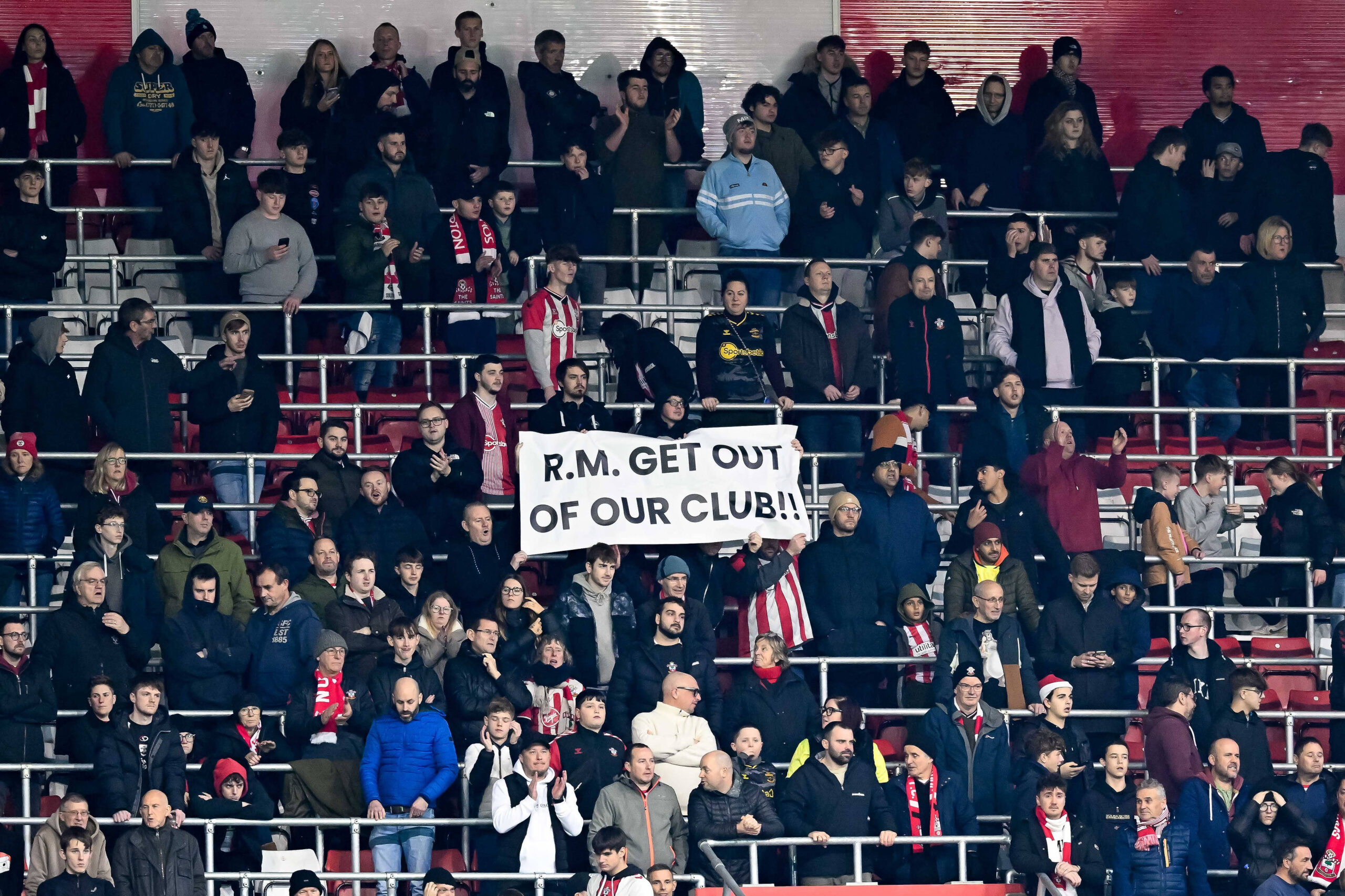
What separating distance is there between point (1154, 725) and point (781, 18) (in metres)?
8.48

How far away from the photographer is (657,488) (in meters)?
15.8

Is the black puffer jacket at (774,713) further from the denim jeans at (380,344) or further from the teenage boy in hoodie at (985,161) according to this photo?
the teenage boy in hoodie at (985,161)

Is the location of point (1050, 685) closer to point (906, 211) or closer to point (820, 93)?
point (906, 211)

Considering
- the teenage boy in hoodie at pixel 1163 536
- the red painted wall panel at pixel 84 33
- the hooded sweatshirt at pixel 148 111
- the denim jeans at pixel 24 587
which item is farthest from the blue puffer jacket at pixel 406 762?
the red painted wall panel at pixel 84 33

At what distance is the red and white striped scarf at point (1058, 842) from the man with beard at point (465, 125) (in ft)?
24.0

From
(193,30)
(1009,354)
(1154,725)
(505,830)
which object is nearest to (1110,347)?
(1009,354)

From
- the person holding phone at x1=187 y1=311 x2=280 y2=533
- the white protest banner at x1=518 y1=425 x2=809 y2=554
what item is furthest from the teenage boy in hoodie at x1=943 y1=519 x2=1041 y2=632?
the person holding phone at x1=187 y1=311 x2=280 y2=533

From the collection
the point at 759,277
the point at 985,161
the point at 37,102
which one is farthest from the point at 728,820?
the point at 37,102

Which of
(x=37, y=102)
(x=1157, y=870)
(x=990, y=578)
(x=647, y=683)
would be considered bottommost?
(x=1157, y=870)

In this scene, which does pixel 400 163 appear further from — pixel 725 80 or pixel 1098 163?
pixel 1098 163

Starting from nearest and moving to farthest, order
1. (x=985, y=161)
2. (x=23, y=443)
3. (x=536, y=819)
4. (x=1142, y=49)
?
(x=536, y=819) < (x=23, y=443) < (x=985, y=161) < (x=1142, y=49)

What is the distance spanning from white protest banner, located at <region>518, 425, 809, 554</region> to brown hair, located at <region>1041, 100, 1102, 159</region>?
449 cm

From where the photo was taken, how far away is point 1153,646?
648 inches

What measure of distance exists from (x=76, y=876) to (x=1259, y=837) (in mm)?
7383
